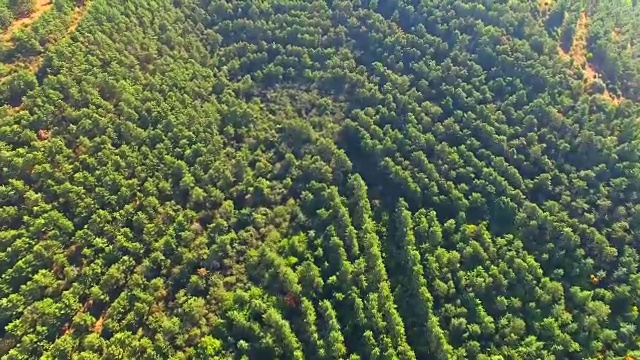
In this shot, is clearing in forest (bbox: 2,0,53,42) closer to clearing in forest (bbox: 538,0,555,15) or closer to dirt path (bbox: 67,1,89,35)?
dirt path (bbox: 67,1,89,35)

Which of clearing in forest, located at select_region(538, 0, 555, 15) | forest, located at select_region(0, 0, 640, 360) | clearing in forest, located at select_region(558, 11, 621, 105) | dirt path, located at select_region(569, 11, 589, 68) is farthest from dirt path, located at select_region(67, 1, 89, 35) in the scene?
dirt path, located at select_region(569, 11, 589, 68)

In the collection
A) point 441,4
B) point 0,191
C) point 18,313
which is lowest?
point 18,313

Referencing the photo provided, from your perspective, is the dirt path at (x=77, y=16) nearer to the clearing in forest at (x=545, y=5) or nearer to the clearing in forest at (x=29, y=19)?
the clearing in forest at (x=29, y=19)

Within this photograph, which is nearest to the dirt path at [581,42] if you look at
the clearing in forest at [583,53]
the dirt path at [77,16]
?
the clearing in forest at [583,53]

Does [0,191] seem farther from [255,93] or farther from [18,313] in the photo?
[255,93]

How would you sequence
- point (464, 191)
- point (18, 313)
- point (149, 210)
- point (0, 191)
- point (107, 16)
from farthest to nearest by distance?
point (107, 16) < point (464, 191) < point (149, 210) < point (0, 191) < point (18, 313)

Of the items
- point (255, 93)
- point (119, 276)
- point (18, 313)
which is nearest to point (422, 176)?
point (255, 93)

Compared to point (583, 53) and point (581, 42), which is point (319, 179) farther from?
point (581, 42)

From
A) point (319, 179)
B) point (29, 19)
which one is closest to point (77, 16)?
point (29, 19)
